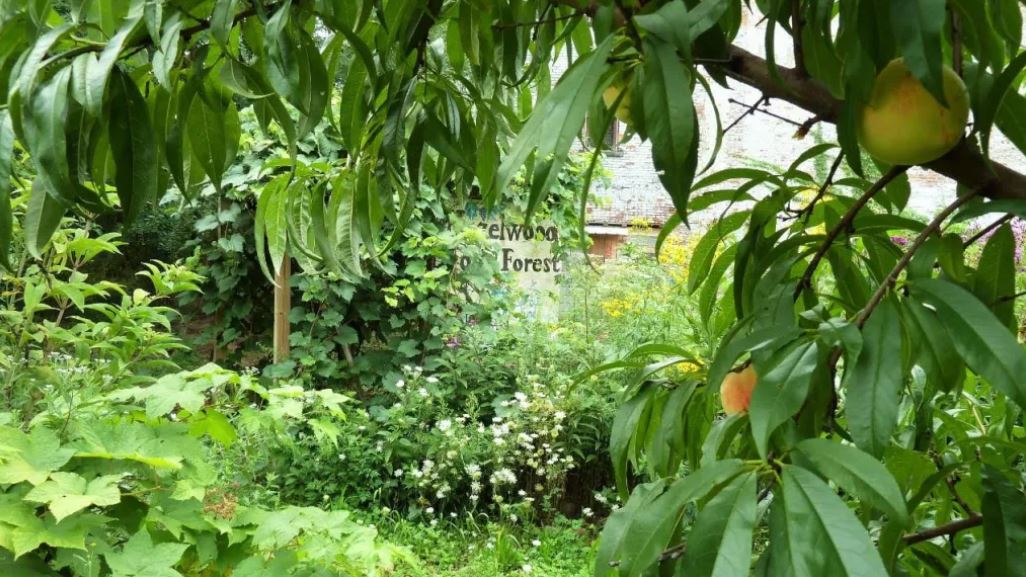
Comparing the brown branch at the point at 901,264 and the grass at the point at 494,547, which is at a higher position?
the brown branch at the point at 901,264

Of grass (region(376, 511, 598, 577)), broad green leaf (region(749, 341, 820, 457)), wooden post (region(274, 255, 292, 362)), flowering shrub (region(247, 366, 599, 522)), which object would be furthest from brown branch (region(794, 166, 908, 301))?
wooden post (region(274, 255, 292, 362))

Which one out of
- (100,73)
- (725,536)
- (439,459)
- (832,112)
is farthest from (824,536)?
(439,459)

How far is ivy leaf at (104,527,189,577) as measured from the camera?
3.50 feet

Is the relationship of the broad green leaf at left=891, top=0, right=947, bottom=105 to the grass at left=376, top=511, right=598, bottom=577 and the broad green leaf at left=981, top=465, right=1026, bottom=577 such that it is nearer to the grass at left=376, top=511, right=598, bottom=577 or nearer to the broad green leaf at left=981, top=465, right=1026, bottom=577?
the broad green leaf at left=981, top=465, right=1026, bottom=577

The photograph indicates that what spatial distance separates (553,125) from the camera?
34 centimetres

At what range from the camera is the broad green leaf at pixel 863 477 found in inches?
14.5

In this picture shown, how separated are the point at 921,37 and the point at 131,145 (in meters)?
0.40

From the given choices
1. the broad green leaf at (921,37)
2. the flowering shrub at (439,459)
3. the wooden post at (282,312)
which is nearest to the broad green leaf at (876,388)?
the broad green leaf at (921,37)

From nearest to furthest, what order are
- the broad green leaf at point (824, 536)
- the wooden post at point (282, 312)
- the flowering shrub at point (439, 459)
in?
the broad green leaf at point (824, 536), the flowering shrub at point (439, 459), the wooden post at point (282, 312)

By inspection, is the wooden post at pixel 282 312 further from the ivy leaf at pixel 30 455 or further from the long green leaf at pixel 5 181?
the long green leaf at pixel 5 181

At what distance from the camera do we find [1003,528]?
51cm

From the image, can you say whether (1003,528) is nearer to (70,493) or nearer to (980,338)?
(980,338)

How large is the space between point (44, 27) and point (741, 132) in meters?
5.71

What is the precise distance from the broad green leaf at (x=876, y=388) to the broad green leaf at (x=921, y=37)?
0.42 ft
